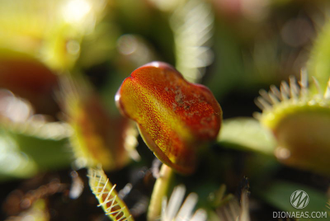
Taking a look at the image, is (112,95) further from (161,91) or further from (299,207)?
(299,207)

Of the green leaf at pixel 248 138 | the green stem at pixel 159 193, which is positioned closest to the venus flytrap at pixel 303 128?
the green leaf at pixel 248 138

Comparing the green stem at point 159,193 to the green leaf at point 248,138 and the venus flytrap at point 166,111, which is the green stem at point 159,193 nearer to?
the venus flytrap at point 166,111

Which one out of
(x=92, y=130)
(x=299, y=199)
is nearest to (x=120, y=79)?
(x=92, y=130)

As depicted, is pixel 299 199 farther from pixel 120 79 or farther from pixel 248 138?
pixel 120 79

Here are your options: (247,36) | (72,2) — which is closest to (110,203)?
(72,2)

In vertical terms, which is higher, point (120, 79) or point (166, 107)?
point (120, 79)

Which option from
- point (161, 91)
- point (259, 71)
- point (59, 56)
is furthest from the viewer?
point (259, 71)

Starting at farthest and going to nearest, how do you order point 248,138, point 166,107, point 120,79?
point 120,79 → point 248,138 → point 166,107
